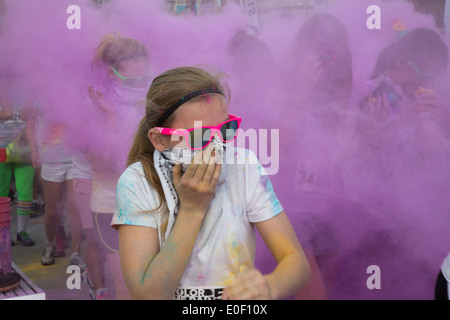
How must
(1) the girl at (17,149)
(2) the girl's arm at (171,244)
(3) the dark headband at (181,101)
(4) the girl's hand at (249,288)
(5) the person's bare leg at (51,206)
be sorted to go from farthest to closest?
(5) the person's bare leg at (51,206), (1) the girl at (17,149), (3) the dark headband at (181,101), (2) the girl's arm at (171,244), (4) the girl's hand at (249,288)

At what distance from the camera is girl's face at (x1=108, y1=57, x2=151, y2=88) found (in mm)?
2564

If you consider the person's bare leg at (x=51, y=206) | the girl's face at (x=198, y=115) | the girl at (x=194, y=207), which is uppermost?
the girl's face at (x=198, y=115)

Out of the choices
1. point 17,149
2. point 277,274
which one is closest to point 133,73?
point 17,149

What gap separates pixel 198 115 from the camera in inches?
57.2

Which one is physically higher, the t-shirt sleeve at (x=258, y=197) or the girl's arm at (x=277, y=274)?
the t-shirt sleeve at (x=258, y=197)

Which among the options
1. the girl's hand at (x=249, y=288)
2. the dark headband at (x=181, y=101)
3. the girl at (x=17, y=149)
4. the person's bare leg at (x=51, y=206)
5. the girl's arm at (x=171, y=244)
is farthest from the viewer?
the person's bare leg at (x=51, y=206)

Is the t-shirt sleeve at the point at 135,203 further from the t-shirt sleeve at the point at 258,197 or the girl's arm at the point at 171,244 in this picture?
the t-shirt sleeve at the point at 258,197

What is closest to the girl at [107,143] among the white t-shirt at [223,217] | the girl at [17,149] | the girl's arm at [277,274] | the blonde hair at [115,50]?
the blonde hair at [115,50]

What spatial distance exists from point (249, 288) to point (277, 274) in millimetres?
187

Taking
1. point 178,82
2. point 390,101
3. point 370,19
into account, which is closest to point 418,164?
point 390,101

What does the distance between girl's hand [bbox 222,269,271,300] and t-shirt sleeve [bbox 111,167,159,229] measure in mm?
334

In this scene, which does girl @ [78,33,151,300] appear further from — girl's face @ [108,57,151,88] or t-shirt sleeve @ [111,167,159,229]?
t-shirt sleeve @ [111,167,159,229]

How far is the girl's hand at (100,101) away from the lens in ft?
8.42
